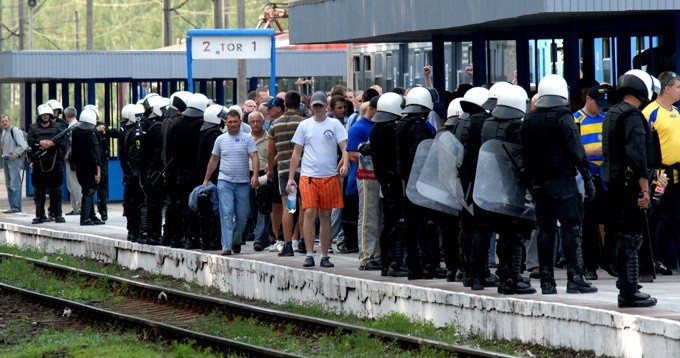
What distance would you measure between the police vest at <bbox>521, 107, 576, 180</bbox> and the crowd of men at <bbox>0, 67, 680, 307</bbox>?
0.01 metres

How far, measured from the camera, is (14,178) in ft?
94.9

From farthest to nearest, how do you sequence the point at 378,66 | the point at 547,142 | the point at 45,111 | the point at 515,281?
the point at 378,66 < the point at 45,111 < the point at 515,281 < the point at 547,142

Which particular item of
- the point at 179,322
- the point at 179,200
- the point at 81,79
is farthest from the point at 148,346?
the point at 81,79

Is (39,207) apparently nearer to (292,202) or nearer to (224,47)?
(224,47)

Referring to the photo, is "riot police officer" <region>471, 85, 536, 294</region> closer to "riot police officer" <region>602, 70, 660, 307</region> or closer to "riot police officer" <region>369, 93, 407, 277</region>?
"riot police officer" <region>602, 70, 660, 307</region>

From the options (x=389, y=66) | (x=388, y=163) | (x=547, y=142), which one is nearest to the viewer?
(x=547, y=142)

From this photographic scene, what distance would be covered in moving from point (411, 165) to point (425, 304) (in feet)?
5.42

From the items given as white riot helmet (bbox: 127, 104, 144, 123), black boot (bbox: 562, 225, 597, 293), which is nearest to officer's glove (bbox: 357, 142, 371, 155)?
black boot (bbox: 562, 225, 597, 293)

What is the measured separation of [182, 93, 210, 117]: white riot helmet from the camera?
18.8m

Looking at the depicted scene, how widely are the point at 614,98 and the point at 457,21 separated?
425cm

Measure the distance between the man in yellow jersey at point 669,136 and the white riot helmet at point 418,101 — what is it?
1.97 metres

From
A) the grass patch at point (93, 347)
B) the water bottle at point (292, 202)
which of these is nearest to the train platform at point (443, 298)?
the water bottle at point (292, 202)

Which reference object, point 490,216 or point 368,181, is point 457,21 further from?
point 490,216

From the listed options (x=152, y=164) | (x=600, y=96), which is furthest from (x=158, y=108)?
(x=600, y=96)
